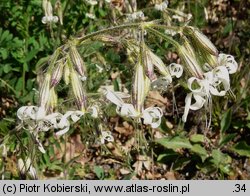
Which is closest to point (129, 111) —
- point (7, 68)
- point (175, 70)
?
point (175, 70)

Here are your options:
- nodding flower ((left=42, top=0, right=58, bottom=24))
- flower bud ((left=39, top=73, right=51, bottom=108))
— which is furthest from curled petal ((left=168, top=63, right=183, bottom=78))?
nodding flower ((left=42, top=0, right=58, bottom=24))

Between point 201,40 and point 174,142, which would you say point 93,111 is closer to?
point 201,40

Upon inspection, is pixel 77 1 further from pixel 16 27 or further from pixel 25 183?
pixel 25 183

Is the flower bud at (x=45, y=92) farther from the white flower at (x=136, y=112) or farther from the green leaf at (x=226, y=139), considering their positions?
the green leaf at (x=226, y=139)

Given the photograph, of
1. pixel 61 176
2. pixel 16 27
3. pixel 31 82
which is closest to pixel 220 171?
pixel 61 176

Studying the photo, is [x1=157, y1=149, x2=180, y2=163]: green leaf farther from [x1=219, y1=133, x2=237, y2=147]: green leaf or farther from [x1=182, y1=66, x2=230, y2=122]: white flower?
[x1=182, y1=66, x2=230, y2=122]: white flower

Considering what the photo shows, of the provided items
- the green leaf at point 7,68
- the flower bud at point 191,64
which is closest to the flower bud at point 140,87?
the flower bud at point 191,64
